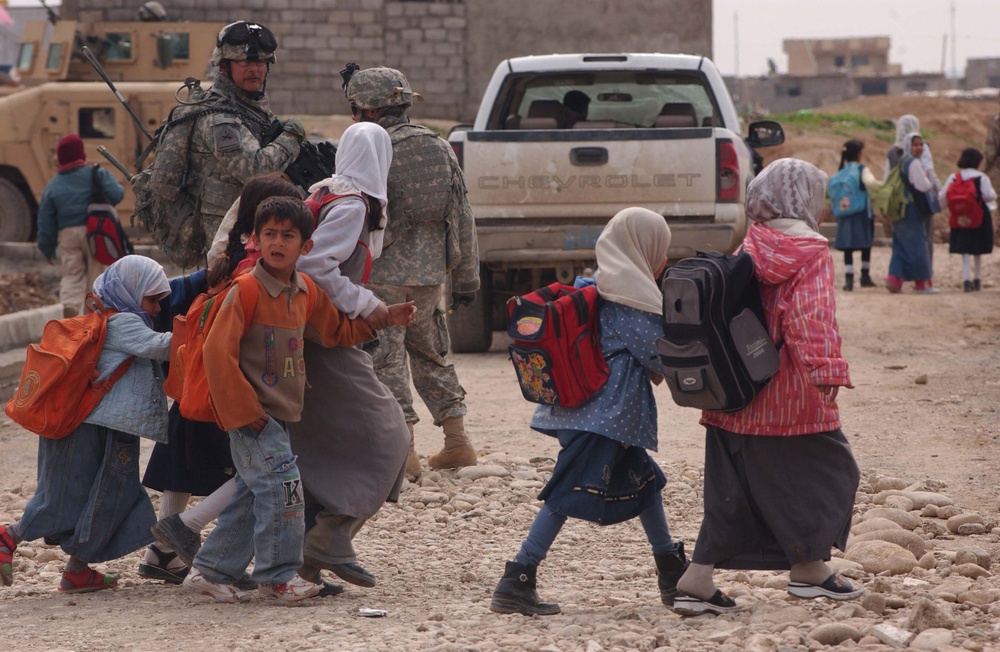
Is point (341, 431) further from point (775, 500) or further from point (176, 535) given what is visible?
point (775, 500)

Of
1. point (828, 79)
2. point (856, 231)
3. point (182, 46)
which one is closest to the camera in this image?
point (856, 231)

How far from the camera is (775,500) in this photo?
378 centimetres

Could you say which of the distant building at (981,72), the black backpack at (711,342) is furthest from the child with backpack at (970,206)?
the distant building at (981,72)

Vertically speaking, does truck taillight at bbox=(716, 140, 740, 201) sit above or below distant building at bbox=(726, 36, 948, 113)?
below

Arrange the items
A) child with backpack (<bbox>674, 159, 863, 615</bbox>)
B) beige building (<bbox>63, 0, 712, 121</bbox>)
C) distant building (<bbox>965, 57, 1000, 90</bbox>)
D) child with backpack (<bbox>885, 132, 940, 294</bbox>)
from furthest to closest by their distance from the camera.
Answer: distant building (<bbox>965, 57, 1000, 90</bbox>)
beige building (<bbox>63, 0, 712, 121</bbox>)
child with backpack (<bbox>885, 132, 940, 294</bbox>)
child with backpack (<bbox>674, 159, 863, 615</bbox>)

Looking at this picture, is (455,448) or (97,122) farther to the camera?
(97,122)

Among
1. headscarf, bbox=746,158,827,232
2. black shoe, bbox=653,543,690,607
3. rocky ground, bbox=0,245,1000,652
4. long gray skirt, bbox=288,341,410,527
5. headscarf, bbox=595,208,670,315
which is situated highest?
headscarf, bbox=746,158,827,232

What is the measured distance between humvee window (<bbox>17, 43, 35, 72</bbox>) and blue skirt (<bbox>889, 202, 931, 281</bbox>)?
421 inches

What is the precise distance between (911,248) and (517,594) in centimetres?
1058

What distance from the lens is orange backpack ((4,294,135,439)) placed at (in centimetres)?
419

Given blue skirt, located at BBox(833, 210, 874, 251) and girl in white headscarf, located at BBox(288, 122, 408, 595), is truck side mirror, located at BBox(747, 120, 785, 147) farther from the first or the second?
girl in white headscarf, located at BBox(288, 122, 408, 595)

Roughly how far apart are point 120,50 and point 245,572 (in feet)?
45.2

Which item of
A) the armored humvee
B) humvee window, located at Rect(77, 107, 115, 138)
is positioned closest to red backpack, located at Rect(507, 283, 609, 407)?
the armored humvee

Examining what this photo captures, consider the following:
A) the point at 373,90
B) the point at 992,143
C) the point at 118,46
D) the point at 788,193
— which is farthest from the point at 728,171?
the point at 118,46
